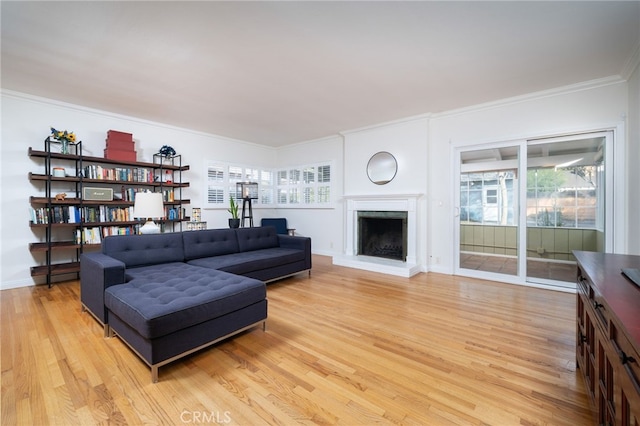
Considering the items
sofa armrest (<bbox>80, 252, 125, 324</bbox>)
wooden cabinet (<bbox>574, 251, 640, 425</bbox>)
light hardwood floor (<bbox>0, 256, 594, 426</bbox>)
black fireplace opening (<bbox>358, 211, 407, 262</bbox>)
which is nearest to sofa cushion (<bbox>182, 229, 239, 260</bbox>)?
sofa armrest (<bbox>80, 252, 125, 324</bbox>)

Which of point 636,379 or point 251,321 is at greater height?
point 636,379

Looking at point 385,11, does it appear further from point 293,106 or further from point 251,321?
point 251,321

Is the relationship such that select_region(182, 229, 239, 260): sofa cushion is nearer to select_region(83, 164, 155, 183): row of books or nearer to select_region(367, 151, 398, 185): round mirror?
select_region(83, 164, 155, 183): row of books

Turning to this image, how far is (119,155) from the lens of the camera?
170 inches

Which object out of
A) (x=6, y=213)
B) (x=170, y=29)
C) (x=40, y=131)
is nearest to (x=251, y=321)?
(x=170, y=29)

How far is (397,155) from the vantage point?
4.88 meters

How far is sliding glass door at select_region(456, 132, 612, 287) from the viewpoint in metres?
3.60

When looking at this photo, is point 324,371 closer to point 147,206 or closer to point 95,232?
point 147,206

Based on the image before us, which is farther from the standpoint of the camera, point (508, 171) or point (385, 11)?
point (508, 171)

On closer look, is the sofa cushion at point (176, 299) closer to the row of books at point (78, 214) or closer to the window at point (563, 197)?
the row of books at point (78, 214)

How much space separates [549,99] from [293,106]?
3.43 metres

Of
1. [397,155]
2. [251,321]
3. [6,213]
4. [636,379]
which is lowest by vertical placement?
[251,321]

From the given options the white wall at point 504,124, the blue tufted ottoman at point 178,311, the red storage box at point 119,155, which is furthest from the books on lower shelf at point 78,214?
the white wall at point 504,124

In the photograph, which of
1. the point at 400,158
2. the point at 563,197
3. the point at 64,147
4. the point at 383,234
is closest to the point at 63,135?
the point at 64,147
